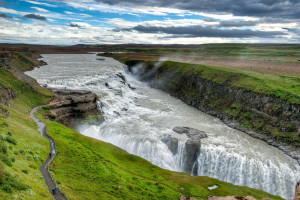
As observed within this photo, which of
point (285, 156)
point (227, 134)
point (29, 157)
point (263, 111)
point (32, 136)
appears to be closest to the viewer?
point (29, 157)

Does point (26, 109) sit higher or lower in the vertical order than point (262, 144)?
higher

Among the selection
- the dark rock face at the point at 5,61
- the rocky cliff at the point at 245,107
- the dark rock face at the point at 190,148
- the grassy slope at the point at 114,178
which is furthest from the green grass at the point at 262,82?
the dark rock face at the point at 5,61

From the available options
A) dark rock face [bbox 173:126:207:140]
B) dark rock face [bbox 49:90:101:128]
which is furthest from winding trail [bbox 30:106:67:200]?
dark rock face [bbox 173:126:207:140]

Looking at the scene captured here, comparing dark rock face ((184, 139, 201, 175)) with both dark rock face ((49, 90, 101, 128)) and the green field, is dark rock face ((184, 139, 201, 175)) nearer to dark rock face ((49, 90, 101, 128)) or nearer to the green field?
the green field

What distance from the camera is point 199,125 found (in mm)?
53250

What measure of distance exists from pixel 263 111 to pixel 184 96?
3081cm

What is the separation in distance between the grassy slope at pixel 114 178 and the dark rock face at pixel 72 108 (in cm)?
1402

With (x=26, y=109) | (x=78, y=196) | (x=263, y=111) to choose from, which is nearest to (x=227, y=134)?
(x=263, y=111)

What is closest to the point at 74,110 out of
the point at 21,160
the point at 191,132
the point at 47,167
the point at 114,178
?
the point at 191,132

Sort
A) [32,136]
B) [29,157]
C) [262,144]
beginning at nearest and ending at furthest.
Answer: [29,157] < [32,136] < [262,144]

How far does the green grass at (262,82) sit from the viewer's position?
169 ft

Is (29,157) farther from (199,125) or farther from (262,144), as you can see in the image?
(262,144)

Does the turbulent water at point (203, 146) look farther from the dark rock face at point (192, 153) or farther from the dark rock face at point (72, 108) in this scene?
the dark rock face at point (72, 108)

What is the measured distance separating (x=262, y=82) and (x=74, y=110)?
4904 centimetres
